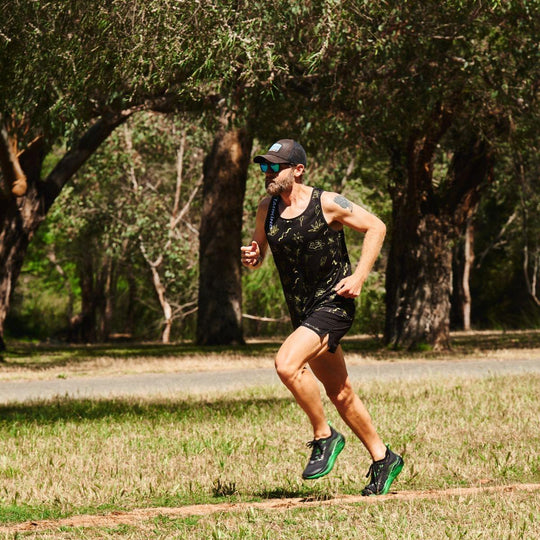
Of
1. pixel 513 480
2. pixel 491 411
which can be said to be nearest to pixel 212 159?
pixel 491 411

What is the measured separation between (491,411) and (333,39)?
5398 millimetres

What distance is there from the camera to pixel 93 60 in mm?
11688

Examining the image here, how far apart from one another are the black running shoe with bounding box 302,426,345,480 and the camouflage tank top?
72 cm

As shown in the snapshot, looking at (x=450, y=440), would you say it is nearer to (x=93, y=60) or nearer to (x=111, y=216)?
(x=93, y=60)

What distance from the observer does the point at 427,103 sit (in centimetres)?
1736

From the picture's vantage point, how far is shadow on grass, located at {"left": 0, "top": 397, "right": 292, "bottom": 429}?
10.5m

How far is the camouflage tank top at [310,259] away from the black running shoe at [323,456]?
717mm

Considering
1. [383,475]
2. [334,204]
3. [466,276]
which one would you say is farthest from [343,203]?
[466,276]

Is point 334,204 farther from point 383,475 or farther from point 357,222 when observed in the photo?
point 383,475

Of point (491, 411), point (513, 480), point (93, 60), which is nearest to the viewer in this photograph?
point (513, 480)

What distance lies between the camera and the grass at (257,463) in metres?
5.38

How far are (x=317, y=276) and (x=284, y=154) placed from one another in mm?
741

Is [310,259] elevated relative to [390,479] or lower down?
elevated

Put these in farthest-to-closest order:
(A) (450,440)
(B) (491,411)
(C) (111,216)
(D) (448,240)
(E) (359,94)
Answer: (C) (111,216), (D) (448,240), (E) (359,94), (B) (491,411), (A) (450,440)
